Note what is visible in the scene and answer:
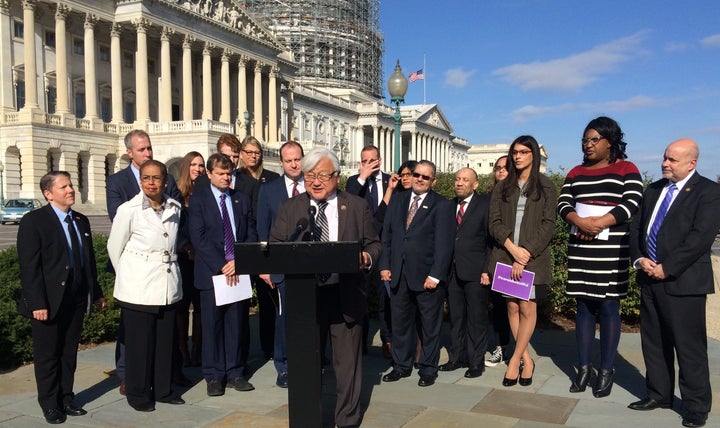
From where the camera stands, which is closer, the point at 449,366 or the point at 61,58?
the point at 449,366

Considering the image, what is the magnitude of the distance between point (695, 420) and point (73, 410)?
522cm

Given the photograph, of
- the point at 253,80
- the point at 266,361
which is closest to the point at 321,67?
the point at 253,80

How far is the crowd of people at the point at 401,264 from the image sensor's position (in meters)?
5.41

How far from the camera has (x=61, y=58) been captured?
45.2 metres

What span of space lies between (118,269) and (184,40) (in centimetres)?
5217

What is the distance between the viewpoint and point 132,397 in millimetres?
5957

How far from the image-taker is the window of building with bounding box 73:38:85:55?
162ft

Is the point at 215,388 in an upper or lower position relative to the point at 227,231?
lower

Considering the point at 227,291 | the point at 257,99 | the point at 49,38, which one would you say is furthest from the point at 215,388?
the point at 257,99

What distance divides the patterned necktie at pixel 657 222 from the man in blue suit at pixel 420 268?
75.6 inches

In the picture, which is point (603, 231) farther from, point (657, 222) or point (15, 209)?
point (15, 209)

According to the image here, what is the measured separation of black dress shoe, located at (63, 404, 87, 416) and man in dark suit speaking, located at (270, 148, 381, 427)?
2.30 metres

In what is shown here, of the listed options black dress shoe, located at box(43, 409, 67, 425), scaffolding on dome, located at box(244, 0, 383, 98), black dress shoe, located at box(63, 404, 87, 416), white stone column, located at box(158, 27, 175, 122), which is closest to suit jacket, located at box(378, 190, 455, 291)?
black dress shoe, located at box(63, 404, 87, 416)

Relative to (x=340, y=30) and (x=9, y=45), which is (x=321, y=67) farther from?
(x=9, y=45)
